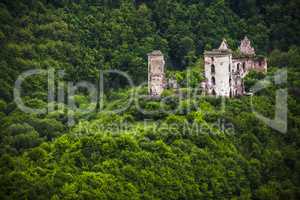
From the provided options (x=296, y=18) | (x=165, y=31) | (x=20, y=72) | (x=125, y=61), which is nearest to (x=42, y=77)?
(x=20, y=72)

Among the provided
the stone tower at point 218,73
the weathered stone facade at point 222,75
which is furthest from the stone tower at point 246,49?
the stone tower at point 218,73

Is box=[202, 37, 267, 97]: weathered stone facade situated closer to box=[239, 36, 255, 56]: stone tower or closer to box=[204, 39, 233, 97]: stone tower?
box=[204, 39, 233, 97]: stone tower

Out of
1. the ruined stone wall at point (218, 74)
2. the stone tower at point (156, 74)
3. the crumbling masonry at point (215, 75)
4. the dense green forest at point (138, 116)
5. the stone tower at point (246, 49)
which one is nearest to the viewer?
the dense green forest at point (138, 116)

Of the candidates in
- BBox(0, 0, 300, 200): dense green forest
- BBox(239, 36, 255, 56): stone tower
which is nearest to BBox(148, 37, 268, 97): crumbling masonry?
BBox(0, 0, 300, 200): dense green forest

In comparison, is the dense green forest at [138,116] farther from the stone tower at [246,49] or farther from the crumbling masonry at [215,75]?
the stone tower at [246,49]

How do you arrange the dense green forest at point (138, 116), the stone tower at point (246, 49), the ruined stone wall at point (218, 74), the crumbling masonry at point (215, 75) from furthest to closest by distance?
the stone tower at point (246, 49) < the crumbling masonry at point (215, 75) < the ruined stone wall at point (218, 74) < the dense green forest at point (138, 116)
